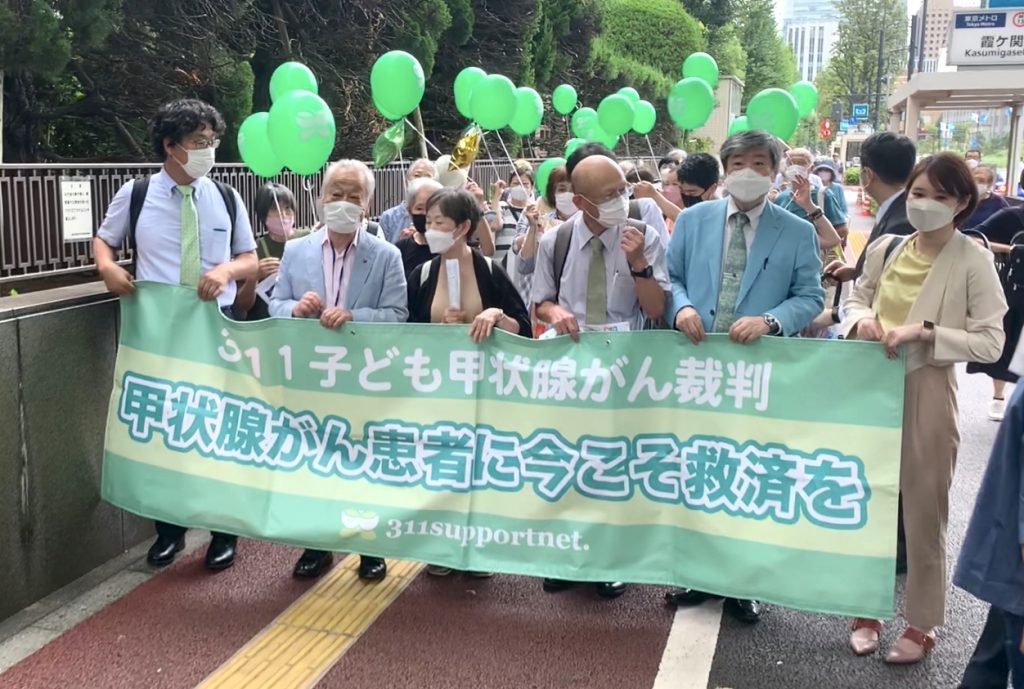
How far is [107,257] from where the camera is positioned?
13.3 feet

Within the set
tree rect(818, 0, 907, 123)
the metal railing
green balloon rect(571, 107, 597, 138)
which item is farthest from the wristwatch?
tree rect(818, 0, 907, 123)

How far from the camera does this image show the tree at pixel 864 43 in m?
48.7

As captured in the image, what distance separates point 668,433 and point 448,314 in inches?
41.3

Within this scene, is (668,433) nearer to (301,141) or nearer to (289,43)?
(301,141)

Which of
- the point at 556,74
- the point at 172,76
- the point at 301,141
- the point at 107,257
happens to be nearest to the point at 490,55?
the point at 556,74

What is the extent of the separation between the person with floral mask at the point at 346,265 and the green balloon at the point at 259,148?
1.69 meters

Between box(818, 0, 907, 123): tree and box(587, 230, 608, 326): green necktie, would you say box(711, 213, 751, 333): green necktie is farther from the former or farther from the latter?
box(818, 0, 907, 123): tree

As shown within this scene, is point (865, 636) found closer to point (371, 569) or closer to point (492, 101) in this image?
point (371, 569)

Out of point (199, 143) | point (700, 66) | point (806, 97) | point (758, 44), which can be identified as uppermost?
point (758, 44)

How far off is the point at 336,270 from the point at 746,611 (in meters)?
2.16

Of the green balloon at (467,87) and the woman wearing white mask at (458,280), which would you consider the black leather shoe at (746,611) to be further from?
the green balloon at (467,87)

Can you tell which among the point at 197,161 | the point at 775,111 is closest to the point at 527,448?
the point at 197,161

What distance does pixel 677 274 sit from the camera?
3805 millimetres

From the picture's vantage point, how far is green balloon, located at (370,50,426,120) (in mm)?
6504
